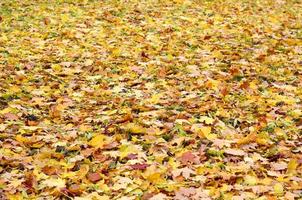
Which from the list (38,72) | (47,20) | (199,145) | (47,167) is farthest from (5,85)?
(47,20)

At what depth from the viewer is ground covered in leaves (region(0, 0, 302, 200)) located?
3.61 m

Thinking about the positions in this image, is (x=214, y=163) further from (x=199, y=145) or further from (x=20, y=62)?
(x=20, y=62)

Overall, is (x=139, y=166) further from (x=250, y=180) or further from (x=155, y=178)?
(x=250, y=180)

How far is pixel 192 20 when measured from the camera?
8477mm

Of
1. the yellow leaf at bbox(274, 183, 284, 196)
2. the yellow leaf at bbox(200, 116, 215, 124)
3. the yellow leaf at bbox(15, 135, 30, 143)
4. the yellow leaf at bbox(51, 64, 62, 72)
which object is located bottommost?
the yellow leaf at bbox(51, 64, 62, 72)

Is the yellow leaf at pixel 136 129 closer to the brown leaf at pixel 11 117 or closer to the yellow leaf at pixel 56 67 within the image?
the brown leaf at pixel 11 117

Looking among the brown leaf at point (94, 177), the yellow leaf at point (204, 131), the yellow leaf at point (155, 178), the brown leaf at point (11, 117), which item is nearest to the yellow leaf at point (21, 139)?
the brown leaf at point (11, 117)

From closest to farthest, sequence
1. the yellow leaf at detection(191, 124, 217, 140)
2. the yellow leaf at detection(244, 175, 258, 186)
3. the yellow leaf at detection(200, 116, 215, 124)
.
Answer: the yellow leaf at detection(244, 175, 258, 186), the yellow leaf at detection(191, 124, 217, 140), the yellow leaf at detection(200, 116, 215, 124)

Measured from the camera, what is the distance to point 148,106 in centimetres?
489

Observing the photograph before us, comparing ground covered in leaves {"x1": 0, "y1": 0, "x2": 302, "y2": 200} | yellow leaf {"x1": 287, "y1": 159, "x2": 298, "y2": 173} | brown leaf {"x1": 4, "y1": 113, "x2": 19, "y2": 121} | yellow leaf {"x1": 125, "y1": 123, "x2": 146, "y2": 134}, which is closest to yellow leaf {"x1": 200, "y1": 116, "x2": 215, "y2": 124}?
ground covered in leaves {"x1": 0, "y1": 0, "x2": 302, "y2": 200}

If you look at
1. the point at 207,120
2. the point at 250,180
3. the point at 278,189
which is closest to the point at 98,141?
the point at 207,120

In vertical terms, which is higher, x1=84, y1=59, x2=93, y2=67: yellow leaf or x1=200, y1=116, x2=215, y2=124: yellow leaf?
x1=200, y1=116, x2=215, y2=124: yellow leaf

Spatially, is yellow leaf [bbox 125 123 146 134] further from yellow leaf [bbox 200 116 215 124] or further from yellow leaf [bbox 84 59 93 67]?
yellow leaf [bbox 84 59 93 67]

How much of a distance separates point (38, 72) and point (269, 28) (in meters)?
4.04
